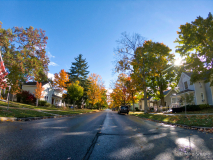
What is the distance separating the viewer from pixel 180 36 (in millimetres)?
17375

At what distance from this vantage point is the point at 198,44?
55.2ft

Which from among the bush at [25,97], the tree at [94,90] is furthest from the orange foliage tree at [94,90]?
the bush at [25,97]

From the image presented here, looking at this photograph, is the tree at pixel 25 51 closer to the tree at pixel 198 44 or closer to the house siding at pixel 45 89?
the house siding at pixel 45 89

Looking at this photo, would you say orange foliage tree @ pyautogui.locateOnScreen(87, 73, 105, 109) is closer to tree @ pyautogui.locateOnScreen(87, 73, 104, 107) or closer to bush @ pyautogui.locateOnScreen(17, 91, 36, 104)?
tree @ pyautogui.locateOnScreen(87, 73, 104, 107)

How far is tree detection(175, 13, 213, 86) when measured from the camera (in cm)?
1514

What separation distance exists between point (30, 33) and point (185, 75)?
3337cm

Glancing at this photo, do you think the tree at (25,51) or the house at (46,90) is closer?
the tree at (25,51)

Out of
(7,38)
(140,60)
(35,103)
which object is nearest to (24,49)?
(7,38)

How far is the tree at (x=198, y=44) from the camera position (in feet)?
49.7

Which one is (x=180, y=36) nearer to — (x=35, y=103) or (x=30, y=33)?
(x=30, y=33)

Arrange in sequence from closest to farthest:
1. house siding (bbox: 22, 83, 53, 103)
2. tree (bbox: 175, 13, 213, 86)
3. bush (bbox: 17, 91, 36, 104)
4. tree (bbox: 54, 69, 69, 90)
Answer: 1. tree (bbox: 175, 13, 213, 86)
2. bush (bbox: 17, 91, 36, 104)
3. house siding (bbox: 22, 83, 53, 103)
4. tree (bbox: 54, 69, 69, 90)

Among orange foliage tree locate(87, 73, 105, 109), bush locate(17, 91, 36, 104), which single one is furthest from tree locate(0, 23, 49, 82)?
orange foliage tree locate(87, 73, 105, 109)

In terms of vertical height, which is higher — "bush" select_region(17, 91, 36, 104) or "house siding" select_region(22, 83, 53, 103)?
"house siding" select_region(22, 83, 53, 103)

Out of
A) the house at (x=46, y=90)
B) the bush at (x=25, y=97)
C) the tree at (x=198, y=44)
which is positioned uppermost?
the tree at (x=198, y=44)
